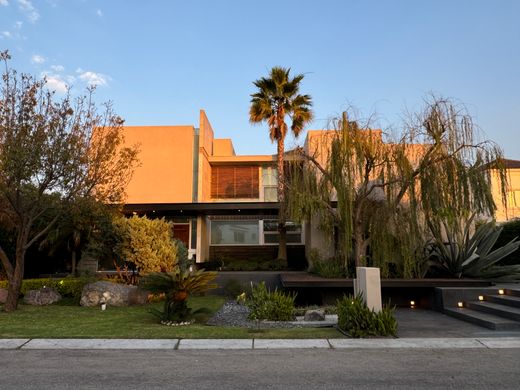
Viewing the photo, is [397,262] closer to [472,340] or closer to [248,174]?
[472,340]

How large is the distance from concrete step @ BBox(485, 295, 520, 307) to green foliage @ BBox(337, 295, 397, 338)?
363 centimetres

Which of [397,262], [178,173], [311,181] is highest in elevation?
[178,173]

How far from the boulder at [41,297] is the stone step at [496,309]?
12.7 meters

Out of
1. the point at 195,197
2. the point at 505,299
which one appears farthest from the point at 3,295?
the point at 505,299

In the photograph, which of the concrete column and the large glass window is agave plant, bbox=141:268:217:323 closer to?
the concrete column

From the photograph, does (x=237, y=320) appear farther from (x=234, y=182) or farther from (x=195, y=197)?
(x=234, y=182)

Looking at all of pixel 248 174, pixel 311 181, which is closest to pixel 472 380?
pixel 311 181

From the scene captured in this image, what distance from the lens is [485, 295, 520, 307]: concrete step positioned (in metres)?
10.0

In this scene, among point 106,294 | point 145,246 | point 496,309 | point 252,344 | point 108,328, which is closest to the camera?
point 252,344

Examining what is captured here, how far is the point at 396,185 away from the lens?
44.6ft

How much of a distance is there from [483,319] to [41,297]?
509 inches

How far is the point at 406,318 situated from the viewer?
429 inches

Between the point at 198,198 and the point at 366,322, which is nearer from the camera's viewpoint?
the point at 366,322

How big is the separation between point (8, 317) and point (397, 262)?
36.8ft
